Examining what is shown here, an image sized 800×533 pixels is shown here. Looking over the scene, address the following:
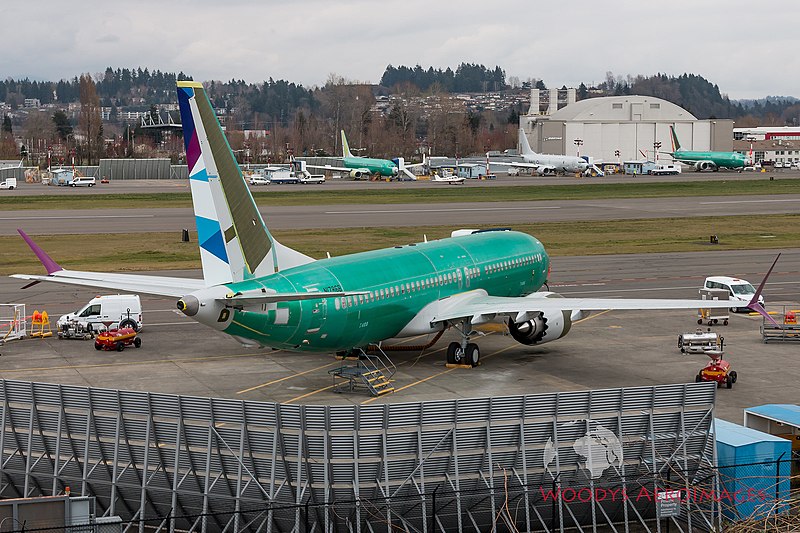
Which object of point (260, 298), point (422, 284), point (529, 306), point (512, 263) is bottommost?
point (529, 306)

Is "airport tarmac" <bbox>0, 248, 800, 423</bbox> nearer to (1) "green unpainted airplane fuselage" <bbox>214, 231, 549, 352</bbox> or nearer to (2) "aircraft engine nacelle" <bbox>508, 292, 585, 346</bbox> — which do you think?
(2) "aircraft engine nacelle" <bbox>508, 292, 585, 346</bbox>

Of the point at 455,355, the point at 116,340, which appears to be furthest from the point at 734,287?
the point at 116,340

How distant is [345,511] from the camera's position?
28.4m

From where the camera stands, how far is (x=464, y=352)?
50.5m

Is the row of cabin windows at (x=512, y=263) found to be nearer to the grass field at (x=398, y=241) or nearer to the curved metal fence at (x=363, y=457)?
the curved metal fence at (x=363, y=457)

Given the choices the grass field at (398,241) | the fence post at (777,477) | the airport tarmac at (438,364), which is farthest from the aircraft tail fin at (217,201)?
the grass field at (398,241)

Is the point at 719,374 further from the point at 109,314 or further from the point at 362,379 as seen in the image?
the point at 109,314

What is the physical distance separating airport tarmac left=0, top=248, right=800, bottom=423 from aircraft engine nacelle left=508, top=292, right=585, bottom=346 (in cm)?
94

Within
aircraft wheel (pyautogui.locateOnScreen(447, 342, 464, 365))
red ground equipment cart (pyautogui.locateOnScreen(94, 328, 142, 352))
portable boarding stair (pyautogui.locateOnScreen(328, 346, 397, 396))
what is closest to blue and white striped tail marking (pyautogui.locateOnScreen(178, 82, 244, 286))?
portable boarding stair (pyautogui.locateOnScreen(328, 346, 397, 396))

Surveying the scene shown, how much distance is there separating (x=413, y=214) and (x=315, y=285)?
274 ft

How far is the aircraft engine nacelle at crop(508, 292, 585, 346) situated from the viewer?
52.4 m

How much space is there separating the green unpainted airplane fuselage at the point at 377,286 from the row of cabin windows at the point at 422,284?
0.04 m

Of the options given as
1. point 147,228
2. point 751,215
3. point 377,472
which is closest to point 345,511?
point 377,472

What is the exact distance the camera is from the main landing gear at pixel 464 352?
5044 cm
